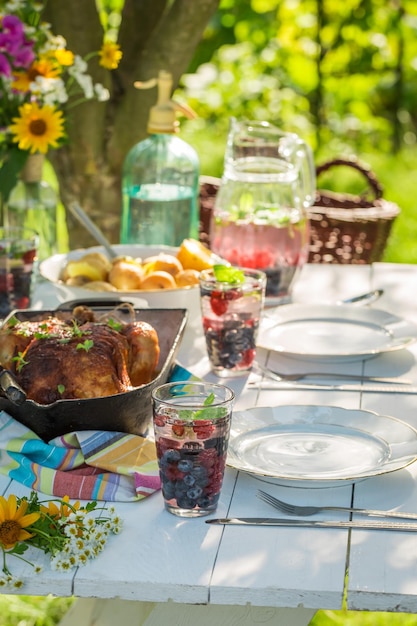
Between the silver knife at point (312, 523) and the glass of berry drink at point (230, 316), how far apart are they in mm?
568

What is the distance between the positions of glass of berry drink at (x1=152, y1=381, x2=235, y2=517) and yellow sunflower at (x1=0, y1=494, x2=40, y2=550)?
6.6 inches

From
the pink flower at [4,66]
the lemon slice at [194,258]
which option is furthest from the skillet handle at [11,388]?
the pink flower at [4,66]

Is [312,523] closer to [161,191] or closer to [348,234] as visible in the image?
[161,191]

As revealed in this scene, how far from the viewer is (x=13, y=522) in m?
1.21

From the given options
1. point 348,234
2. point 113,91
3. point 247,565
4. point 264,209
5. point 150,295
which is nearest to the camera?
point 247,565

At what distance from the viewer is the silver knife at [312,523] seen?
125 centimetres

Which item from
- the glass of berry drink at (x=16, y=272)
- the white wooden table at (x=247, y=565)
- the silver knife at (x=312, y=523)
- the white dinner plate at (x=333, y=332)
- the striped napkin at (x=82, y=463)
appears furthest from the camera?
the glass of berry drink at (x=16, y=272)

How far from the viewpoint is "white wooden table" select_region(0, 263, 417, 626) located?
1137 mm

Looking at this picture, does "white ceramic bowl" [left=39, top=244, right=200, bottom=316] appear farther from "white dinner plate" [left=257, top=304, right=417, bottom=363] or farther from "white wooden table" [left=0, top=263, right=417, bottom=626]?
"white wooden table" [left=0, top=263, right=417, bottom=626]

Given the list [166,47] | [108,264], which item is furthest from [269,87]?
[108,264]

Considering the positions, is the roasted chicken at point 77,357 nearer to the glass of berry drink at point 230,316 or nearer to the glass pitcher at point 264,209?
the glass of berry drink at point 230,316

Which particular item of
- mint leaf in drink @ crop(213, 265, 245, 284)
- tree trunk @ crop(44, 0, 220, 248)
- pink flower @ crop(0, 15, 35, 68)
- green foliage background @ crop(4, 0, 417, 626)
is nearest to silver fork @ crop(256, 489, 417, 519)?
mint leaf in drink @ crop(213, 265, 245, 284)

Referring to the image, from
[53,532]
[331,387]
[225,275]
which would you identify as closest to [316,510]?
[53,532]

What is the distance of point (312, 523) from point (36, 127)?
50.7 inches
